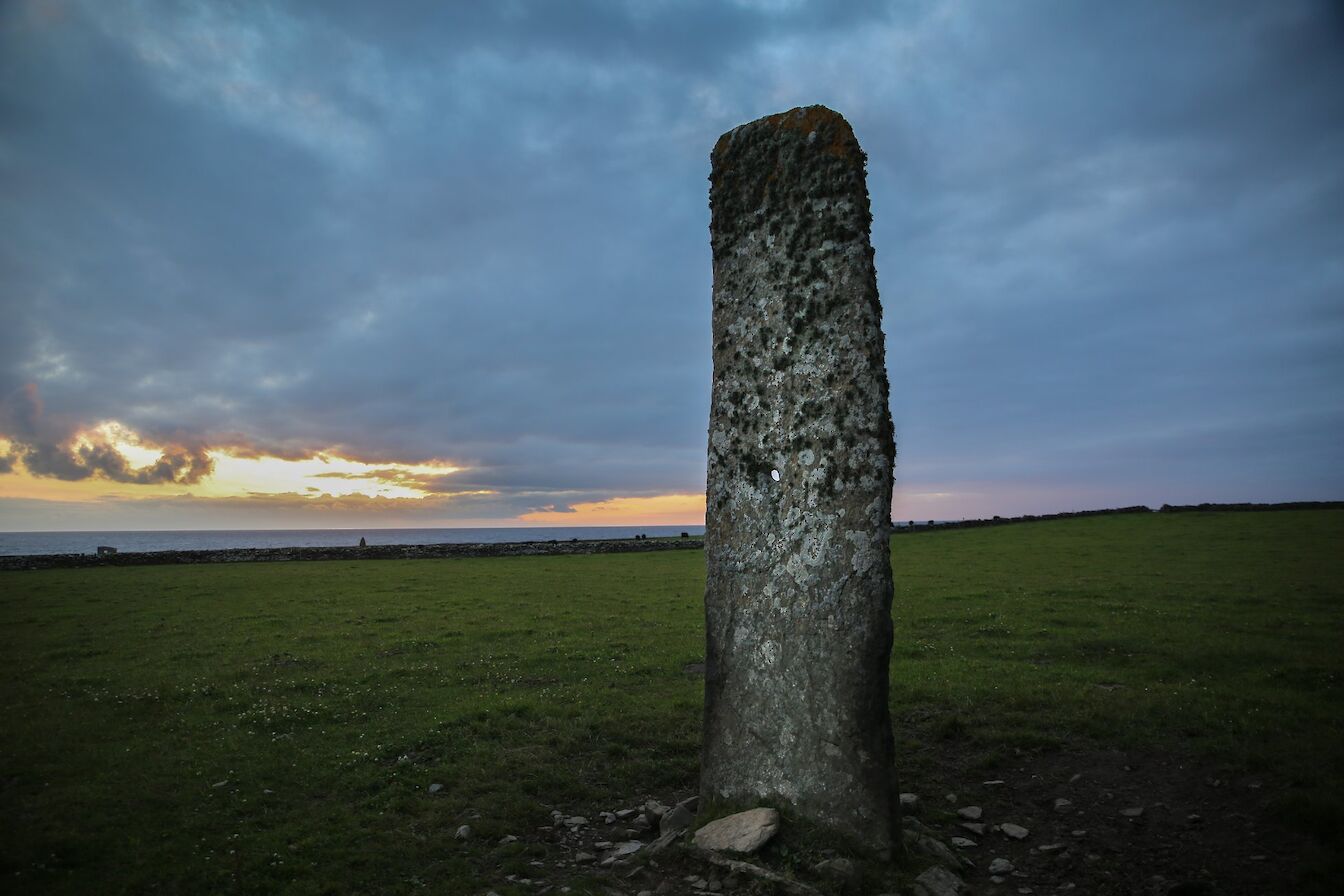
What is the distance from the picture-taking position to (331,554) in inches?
2032

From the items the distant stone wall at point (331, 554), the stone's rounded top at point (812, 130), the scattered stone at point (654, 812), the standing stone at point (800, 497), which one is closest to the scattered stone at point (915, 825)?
the standing stone at point (800, 497)

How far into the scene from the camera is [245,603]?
26.7 meters

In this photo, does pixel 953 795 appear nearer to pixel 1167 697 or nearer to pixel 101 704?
pixel 1167 697

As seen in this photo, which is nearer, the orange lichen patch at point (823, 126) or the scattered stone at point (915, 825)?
the scattered stone at point (915, 825)

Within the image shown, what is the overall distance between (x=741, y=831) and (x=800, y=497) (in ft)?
10.4

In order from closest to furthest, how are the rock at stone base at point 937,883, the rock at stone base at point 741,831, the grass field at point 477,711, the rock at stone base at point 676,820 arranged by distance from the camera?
the rock at stone base at point 937,883
the rock at stone base at point 741,831
the grass field at point 477,711
the rock at stone base at point 676,820

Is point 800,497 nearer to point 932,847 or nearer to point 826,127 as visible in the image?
point 932,847

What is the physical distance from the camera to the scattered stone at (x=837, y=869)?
6.32 meters

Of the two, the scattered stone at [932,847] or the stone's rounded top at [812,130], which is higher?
the stone's rounded top at [812,130]

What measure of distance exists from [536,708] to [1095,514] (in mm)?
56503

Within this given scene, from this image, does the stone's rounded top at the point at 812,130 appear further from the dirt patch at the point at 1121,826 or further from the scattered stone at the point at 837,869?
the dirt patch at the point at 1121,826

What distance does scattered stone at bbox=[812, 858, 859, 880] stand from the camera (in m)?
6.32

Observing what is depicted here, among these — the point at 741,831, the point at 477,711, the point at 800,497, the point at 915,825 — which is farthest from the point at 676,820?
the point at 477,711

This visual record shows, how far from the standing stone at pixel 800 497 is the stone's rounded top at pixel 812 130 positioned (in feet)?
0.06
